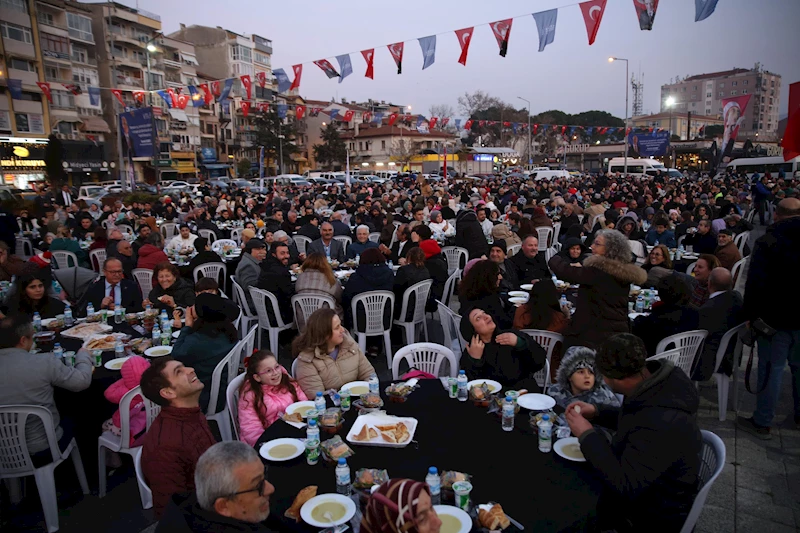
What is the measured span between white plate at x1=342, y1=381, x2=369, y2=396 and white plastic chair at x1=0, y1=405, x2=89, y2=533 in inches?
79.6

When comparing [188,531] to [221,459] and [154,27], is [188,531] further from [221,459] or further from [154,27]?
[154,27]

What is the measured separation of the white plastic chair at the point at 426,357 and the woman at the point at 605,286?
1.04 meters

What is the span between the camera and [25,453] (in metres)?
3.38

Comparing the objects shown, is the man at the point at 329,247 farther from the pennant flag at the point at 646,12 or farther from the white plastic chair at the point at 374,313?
the pennant flag at the point at 646,12

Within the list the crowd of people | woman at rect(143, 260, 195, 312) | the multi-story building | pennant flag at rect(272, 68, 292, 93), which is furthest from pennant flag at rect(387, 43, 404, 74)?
the multi-story building

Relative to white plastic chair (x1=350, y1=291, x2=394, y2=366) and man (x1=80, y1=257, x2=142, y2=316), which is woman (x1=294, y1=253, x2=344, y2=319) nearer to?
white plastic chair (x1=350, y1=291, x2=394, y2=366)

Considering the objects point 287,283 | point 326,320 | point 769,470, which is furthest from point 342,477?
point 287,283

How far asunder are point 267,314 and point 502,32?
374 inches

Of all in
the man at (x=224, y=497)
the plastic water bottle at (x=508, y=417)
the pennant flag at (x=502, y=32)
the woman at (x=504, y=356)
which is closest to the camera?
the man at (x=224, y=497)

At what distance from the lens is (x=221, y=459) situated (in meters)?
2.05

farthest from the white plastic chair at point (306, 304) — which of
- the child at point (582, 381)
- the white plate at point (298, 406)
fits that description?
the child at point (582, 381)

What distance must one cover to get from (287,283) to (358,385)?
123 inches

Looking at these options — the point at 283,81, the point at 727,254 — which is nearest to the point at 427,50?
the point at 283,81

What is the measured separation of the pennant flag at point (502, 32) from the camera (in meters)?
12.1
